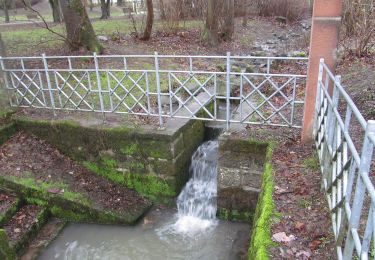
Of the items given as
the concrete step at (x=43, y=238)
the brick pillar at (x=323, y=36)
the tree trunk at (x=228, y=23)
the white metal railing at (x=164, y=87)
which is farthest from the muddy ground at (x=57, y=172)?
the tree trunk at (x=228, y=23)

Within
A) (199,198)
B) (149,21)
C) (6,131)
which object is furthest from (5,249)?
(149,21)

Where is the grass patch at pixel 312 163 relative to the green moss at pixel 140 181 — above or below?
above

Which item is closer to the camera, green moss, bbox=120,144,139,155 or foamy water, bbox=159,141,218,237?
foamy water, bbox=159,141,218,237

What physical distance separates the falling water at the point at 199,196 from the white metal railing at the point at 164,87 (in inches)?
32.1

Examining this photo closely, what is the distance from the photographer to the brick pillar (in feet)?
14.0

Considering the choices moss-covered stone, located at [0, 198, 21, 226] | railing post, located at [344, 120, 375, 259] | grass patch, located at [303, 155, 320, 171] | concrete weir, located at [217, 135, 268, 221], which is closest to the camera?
railing post, located at [344, 120, 375, 259]

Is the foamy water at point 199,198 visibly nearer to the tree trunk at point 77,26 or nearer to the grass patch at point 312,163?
the grass patch at point 312,163

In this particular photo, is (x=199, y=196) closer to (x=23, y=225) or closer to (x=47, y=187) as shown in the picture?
(x=47, y=187)

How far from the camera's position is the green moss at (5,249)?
4254mm

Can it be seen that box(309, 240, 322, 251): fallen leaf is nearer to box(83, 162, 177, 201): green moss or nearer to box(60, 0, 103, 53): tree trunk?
box(83, 162, 177, 201): green moss

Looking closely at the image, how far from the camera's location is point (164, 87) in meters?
7.98

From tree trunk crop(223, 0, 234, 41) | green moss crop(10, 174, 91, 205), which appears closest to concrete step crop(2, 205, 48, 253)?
green moss crop(10, 174, 91, 205)

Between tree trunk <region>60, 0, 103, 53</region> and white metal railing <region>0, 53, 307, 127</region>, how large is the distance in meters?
0.53

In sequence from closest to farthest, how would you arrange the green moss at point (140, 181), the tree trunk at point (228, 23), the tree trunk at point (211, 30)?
the green moss at point (140, 181)
the tree trunk at point (211, 30)
the tree trunk at point (228, 23)
